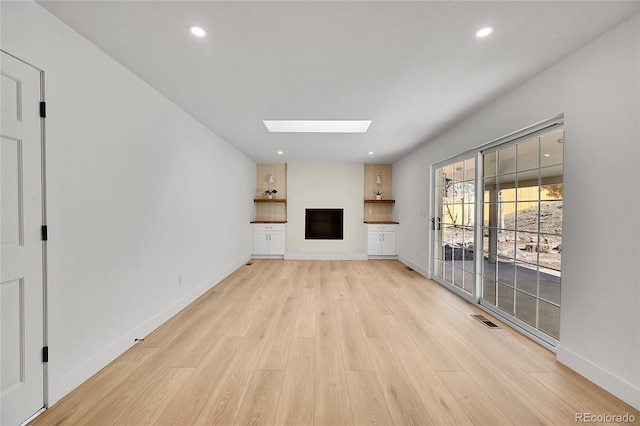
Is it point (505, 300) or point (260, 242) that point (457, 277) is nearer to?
point (505, 300)

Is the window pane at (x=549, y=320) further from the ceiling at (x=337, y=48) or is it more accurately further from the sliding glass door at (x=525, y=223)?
the ceiling at (x=337, y=48)

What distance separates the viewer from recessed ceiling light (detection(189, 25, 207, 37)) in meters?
1.68

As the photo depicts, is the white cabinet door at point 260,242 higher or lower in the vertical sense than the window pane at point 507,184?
lower

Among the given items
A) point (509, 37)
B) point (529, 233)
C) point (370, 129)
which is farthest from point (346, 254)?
point (509, 37)

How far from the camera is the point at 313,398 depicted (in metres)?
1.65

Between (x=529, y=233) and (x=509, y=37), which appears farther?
(x=529, y=233)

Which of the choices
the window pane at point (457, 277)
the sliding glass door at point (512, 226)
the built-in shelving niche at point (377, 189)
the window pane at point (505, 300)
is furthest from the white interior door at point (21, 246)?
the built-in shelving niche at point (377, 189)

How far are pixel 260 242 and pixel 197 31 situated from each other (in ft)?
16.7

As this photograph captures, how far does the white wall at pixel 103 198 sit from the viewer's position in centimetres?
161

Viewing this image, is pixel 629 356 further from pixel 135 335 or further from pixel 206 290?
pixel 206 290

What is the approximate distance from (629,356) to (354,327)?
1.94 meters

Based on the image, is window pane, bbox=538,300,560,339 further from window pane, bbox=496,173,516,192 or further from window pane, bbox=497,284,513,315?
window pane, bbox=496,173,516,192

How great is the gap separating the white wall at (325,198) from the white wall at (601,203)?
180 inches
